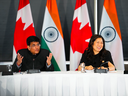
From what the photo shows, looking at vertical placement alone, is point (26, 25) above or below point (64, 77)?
above

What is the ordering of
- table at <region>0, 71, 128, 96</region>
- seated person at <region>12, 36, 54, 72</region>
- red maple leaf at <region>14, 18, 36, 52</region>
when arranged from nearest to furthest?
table at <region>0, 71, 128, 96</region>, seated person at <region>12, 36, 54, 72</region>, red maple leaf at <region>14, 18, 36, 52</region>

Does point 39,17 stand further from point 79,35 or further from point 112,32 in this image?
point 112,32

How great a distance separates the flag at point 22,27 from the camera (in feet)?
11.9

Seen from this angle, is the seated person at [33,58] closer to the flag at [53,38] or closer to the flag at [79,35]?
the flag at [53,38]

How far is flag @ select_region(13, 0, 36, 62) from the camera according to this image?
11.9 ft

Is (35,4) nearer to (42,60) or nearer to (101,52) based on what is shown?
(42,60)

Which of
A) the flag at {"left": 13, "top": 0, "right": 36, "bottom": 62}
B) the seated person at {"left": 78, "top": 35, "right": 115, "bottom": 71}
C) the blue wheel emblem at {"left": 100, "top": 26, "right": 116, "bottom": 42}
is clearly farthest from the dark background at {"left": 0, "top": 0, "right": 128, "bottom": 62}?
the seated person at {"left": 78, "top": 35, "right": 115, "bottom": 71}

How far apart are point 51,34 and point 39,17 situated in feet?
2.38

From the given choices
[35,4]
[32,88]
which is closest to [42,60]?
[32,88]

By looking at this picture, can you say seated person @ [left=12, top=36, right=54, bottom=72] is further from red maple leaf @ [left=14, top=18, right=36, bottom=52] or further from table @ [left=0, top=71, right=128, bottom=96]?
red maple leaf @ [left=14, top=18, right=36, bottom=52]

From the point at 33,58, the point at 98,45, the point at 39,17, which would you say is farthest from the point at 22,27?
the point at 98,45

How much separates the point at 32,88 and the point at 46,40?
1.82m

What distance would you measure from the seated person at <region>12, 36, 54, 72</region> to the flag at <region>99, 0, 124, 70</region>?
1.56m

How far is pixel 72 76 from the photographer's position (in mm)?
2029
